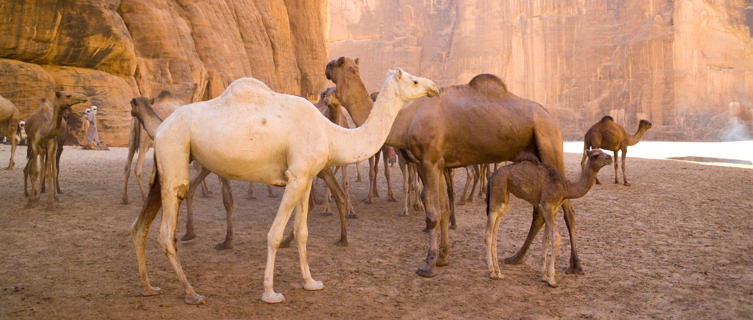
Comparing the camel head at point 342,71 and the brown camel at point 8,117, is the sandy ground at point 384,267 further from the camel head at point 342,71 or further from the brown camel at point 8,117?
the brown camel at point 8,117

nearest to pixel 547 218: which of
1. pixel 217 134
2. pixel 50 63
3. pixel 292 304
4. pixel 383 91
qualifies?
pixel 383 91

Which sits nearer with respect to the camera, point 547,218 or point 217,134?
point 217,134

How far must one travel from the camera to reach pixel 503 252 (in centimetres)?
566

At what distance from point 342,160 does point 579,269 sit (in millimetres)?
2569

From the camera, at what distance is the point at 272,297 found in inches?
155

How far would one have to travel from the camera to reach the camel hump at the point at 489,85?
5395 mm

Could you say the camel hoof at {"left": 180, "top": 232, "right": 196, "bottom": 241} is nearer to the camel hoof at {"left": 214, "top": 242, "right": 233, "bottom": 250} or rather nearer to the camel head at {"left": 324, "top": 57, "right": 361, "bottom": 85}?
the camel hoof at {"left": 214, "top": 242, "right": 233, "bottom": 250}

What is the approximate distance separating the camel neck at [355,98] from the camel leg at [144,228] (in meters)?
2.28

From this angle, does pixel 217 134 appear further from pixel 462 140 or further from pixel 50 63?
pixel 50 63

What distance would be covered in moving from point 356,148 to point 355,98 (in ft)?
4.60

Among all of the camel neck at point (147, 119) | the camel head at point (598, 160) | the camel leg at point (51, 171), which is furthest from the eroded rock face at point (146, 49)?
the camel head at point (598, 160)

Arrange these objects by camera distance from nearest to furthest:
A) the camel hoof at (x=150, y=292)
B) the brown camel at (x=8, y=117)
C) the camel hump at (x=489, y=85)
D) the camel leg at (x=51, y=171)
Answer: the camel hoof at (x=150, y=292) → the camel hump at (x=489, y=85) → the camel leg at (x=51, y=171) → the brown camel at (x=8, y=117)

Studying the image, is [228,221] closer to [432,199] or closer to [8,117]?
[432,199]

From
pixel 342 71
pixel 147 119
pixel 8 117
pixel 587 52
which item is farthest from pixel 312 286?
pixel 587 52
